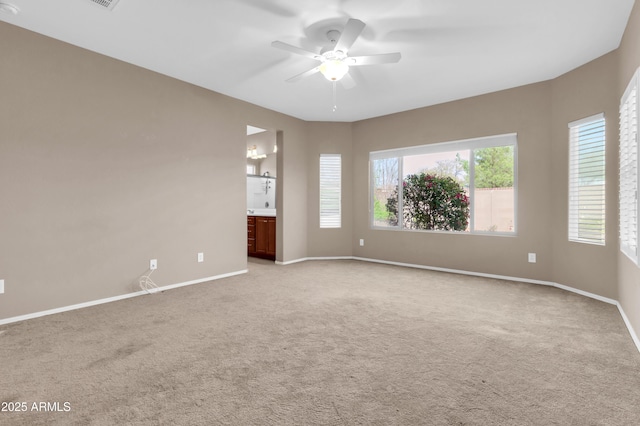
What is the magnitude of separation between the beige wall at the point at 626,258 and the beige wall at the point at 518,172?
1.00 m

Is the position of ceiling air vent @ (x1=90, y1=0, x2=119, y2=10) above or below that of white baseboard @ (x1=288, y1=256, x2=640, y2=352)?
above

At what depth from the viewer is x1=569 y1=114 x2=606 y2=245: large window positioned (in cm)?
351

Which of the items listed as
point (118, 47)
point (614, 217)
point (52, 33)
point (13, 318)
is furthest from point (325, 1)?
point (13, 318)

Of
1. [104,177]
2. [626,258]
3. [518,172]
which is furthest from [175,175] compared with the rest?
[626,258]

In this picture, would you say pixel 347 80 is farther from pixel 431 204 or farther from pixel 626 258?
pixel 626 258

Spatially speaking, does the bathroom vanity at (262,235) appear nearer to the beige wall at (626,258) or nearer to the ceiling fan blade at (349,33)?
the ceiling fan blade at (349,33)

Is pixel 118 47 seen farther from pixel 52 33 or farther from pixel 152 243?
pixel 152 243

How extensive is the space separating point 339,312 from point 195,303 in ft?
5.05

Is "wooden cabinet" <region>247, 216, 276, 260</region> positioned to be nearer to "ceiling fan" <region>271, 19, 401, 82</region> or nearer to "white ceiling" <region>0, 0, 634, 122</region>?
"white ceiling" <region>0, 0, 634, 122</region>

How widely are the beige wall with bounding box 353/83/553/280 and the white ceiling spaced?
0.39 meters

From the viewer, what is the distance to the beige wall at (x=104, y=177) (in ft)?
9.44

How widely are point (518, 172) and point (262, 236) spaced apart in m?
4.34

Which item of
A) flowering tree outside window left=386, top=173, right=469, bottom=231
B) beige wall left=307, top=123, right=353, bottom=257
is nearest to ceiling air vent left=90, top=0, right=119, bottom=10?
beige wall left=307, top=123, right=353, bottom=257

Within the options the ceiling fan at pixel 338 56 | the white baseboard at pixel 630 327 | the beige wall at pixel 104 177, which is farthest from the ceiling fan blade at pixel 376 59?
the white baseboard at pixel 630 327
